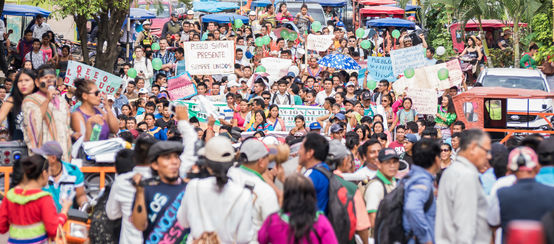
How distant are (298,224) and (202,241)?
2.59 feet

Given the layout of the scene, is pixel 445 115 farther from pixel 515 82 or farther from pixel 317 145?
pixel 317 145

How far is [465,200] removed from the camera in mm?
6410

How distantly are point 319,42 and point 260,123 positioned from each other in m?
7.32

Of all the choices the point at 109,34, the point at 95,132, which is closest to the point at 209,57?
the point at 109,34

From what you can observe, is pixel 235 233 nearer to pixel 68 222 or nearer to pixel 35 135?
pixel 68 222

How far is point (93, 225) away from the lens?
6910mm

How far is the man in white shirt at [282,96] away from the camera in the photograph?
16.1 m

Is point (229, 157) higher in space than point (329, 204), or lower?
higher

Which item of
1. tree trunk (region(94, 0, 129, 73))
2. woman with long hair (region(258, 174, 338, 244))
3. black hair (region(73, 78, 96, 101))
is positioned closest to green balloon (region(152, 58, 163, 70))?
tree trunk (region(94, 0, 129, 73))

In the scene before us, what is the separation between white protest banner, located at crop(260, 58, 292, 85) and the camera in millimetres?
19156

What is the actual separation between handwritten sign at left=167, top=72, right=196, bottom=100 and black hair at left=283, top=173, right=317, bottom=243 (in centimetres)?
1125

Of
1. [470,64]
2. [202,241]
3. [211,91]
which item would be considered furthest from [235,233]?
[470,64]

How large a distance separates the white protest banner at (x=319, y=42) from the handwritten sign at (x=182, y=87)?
4.96 m

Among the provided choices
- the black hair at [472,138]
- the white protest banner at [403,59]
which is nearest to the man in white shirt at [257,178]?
the black hair at [472,138]
